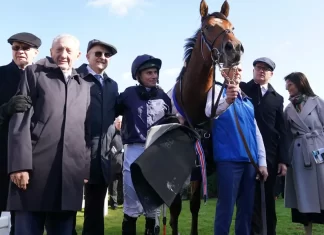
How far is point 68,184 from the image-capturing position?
2.60m

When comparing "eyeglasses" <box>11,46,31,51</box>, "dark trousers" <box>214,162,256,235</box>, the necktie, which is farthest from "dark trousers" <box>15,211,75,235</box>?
"eyeglasses" <box>11,46,31,51</box>

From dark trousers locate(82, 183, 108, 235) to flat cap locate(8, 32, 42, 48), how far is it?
162 cm

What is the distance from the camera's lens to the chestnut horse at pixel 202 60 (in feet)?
10.5

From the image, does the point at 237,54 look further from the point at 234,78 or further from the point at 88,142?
the point at 88,142

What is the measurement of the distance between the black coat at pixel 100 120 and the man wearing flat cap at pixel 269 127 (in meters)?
2.10

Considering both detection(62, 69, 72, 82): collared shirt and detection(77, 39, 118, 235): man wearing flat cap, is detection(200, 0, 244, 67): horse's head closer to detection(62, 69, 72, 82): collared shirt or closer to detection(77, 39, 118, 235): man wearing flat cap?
detection(77, 39, 118, 235): man wearing flat cap

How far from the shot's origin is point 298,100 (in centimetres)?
521

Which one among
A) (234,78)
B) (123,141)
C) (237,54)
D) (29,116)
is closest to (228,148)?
(234,78)

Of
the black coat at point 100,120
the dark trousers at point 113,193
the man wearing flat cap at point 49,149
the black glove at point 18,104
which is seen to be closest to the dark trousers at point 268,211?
the black coat at point 100,120

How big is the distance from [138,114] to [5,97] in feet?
4.47

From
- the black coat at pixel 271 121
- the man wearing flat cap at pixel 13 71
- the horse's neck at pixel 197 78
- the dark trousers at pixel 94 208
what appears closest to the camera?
the man wearing flat cap at pixel 13 71

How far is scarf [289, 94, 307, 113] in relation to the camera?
17.1ft

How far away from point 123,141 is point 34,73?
130 cm

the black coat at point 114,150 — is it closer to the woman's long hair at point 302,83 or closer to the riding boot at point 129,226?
the riding boot at point 129,226
